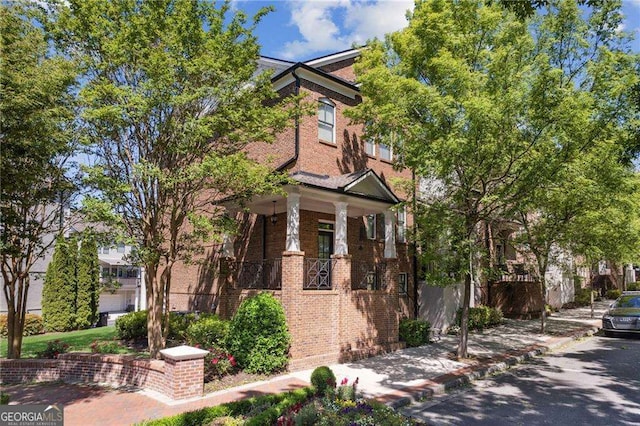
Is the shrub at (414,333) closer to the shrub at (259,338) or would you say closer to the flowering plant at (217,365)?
the shrub at (259,338)

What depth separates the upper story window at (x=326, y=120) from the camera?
48.8 feet

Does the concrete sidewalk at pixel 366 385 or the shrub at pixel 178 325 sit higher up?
the shrub at pixel 178 325

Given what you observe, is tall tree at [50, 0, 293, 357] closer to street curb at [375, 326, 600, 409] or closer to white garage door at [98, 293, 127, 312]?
street curb at [375, 326, 600, 409]

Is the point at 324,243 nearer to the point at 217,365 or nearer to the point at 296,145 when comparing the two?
the point at 296,145

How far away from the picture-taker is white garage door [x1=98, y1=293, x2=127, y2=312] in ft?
130

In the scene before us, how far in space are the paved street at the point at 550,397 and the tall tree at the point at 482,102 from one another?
237 cm

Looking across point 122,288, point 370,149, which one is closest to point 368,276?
point 370,149

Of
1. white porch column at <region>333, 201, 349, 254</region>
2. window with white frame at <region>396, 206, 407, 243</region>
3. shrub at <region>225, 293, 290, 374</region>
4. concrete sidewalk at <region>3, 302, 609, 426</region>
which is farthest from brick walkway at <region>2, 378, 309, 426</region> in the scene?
window with white frame at <region>396, 206, 407, 243</region>

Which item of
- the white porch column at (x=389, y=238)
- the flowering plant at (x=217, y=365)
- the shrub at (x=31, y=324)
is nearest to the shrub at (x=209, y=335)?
the flowering plant at (x=217, y=365)

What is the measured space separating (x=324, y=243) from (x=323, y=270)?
2.80 metres

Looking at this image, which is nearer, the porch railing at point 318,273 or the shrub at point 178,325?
the porch railing at point 318,273

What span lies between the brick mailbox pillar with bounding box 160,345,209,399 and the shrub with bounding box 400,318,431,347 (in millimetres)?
7778

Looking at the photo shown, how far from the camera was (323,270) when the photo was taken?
12367 mm

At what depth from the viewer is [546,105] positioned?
31.7ft
